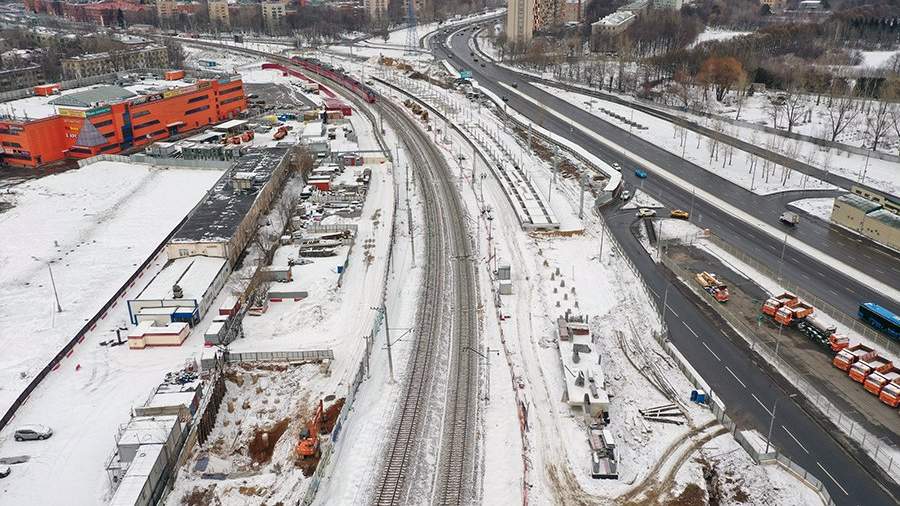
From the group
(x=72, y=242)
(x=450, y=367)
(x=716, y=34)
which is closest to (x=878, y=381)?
(x=450, y=367)

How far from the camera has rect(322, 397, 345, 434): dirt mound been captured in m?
26.8

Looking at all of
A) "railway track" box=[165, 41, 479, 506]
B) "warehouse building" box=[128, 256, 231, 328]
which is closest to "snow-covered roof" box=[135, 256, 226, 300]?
"warehouse building" box=[128, 256, 231, 328]

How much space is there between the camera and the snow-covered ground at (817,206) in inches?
1925

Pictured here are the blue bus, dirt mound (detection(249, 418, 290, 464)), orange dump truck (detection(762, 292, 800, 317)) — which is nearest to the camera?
dirt mound (detection(249, 418, 290, 464))

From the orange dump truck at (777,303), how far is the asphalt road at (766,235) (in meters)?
2.83

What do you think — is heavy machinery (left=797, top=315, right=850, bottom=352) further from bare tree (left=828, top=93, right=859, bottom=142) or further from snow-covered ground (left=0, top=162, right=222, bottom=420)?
bare tree (left=828, top=93, right=859, bottom=142)

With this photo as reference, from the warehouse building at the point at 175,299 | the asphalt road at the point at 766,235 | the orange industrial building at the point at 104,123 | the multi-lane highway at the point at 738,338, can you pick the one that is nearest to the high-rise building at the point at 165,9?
the orange industrial building at the point at 104,123

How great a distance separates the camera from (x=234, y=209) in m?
46.7

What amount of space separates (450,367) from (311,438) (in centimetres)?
736

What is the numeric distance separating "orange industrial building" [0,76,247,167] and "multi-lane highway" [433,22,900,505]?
4320 centimetres

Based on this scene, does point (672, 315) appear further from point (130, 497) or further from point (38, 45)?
point (38, 45)

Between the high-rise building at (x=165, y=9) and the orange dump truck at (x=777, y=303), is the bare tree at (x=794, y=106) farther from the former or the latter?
the high-rise building at (x=165, y=9)

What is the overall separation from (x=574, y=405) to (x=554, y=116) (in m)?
57.2

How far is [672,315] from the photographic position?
3550 cm
